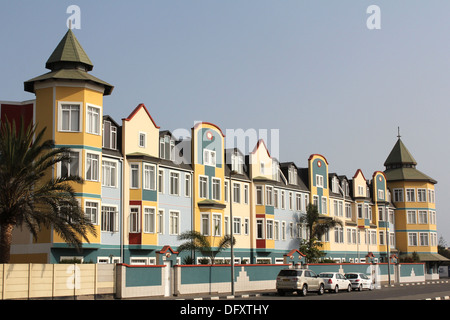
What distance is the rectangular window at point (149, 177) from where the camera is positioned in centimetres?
4694

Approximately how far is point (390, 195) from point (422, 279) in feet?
57.9

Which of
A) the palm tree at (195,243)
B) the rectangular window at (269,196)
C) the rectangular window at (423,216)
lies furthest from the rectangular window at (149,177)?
the rectangular window at (423,216)

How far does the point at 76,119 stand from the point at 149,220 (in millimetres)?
9796

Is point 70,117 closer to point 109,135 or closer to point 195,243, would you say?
point 109,135

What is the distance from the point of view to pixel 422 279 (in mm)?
73375

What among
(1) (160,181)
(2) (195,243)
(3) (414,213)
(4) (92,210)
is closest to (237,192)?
(1) (160,181)

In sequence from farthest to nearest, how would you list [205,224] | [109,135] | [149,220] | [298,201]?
1. [298,201]
2. [205,224]
3. [149,220]
4. [109,135]

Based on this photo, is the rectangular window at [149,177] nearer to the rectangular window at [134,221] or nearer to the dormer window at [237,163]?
the rectangular window at [134,221]

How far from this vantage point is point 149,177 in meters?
47.4

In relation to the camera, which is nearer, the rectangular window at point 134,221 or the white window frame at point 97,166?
the white window frame at point 97,166

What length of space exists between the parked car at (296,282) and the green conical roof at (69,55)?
1946 cm

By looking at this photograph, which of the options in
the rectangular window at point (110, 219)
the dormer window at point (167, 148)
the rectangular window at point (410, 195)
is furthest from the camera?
the rectangular window at point (410, 195)

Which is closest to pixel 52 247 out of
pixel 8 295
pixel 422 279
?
pixel 8 295
